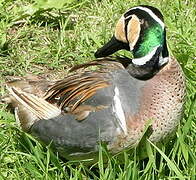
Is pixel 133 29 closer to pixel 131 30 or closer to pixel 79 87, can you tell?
pixel 131 30

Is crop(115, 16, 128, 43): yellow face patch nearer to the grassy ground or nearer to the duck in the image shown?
the duck

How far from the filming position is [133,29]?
3654 mm

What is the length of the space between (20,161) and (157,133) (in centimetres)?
82

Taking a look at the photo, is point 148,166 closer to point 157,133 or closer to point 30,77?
point 157,133

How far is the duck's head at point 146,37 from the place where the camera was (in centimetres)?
362

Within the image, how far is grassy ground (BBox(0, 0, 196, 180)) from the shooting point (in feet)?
11.9

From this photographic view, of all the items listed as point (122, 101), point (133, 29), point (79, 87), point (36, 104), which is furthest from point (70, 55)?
point (122, 101)

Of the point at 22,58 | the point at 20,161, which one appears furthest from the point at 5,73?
the point at 20,161

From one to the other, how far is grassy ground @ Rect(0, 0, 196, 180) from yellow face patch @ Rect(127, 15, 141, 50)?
481mm

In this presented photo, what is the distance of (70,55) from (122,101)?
59.0 inches

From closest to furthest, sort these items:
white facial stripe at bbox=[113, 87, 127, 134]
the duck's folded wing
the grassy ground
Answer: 1. white facial stripe at bbox=[113, 87, 127, 134]
2. the grassy ground
3. the duck's folded wing

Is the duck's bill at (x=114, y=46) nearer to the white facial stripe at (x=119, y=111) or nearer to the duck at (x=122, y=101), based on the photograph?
the duck at (x=122, y=101)

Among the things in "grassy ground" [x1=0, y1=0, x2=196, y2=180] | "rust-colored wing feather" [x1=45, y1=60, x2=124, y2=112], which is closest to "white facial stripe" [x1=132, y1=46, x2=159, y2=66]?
"rust-colored wing feather" [x1=45, y1=60, x2=124, y2=112]

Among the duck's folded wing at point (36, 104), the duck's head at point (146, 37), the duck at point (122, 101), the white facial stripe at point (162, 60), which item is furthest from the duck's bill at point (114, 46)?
the duck's folded wing at point (36, 104)
